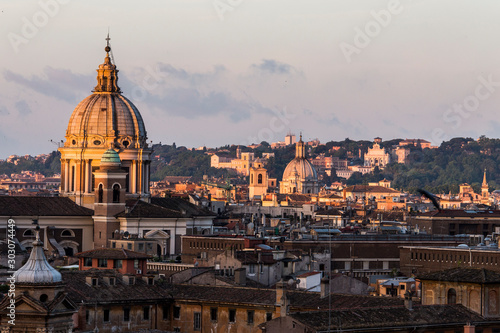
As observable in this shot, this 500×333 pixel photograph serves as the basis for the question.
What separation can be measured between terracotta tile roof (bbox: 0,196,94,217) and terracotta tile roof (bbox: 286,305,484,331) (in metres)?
36.3

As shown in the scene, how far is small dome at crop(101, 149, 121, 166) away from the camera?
7738 centimetres

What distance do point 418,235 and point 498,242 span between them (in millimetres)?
13957

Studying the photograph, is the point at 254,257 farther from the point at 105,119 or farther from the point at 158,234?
the point at 105,119

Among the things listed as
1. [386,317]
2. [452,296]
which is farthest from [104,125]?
[386,317]

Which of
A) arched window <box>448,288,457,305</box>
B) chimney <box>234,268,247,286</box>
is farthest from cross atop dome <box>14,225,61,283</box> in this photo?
chimney <box>234,268,247,286</box>

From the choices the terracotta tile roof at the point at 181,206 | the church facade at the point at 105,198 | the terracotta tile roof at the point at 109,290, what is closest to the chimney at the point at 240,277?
the terracotta tile roof at the point at 109,290

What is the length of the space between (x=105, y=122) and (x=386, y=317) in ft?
140

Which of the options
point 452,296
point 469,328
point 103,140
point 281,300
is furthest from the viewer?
point 103,140

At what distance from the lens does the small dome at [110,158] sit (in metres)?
77.4

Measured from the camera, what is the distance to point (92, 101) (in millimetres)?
81438

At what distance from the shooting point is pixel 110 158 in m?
77.7

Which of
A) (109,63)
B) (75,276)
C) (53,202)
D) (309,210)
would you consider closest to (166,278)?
(75,276)

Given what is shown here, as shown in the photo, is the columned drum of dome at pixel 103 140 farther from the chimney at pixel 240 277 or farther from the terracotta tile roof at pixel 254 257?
the chimney at pixel 240 277

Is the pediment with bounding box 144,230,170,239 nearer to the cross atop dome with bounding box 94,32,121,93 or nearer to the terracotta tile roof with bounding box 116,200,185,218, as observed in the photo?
the terracotta tile roof with bounding box 116,200,185,218
